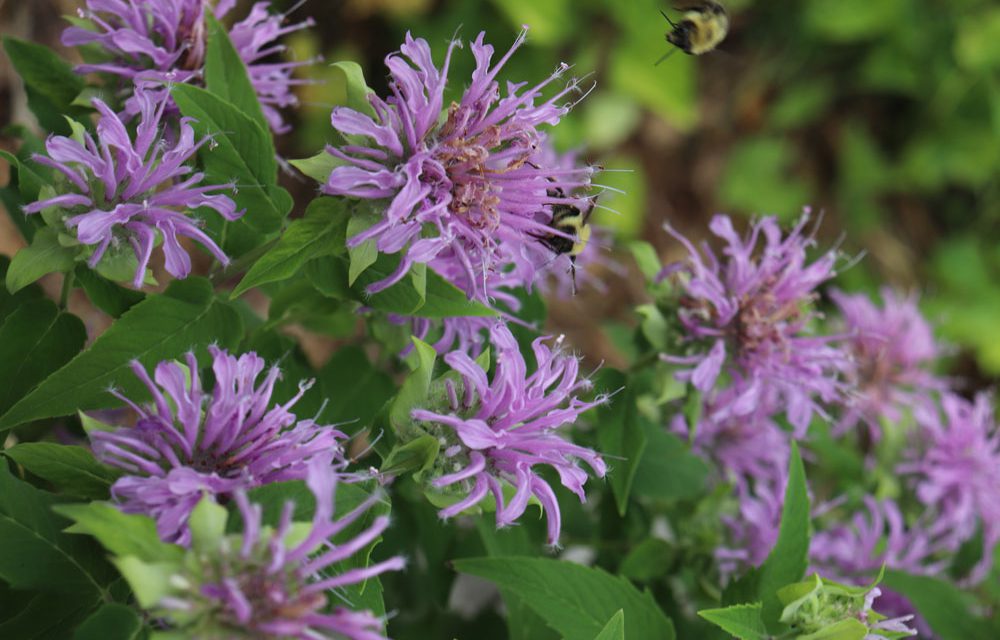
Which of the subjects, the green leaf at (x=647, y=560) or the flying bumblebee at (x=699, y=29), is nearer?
the green leaf at (x=647, y=560)

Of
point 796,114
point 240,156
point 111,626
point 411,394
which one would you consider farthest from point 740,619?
point 796,114

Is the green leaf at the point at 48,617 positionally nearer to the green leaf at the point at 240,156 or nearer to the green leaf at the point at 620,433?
Result: the green leaf at the point at 240,156

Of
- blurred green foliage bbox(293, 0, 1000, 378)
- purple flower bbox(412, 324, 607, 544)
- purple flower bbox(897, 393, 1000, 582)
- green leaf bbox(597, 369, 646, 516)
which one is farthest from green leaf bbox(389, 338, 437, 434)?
blurred green foliage bbox(293, 0, 1000, 378)

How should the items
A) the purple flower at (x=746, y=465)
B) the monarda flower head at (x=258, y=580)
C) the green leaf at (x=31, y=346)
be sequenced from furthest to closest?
the purple flower at (x=746, y=465)
the green leaf at (x=31, y=346)
the monarda flower head at (x=258, y=580)

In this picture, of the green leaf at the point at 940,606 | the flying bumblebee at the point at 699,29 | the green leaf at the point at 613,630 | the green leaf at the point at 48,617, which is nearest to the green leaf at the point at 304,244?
the green leaf at the point at 48,617

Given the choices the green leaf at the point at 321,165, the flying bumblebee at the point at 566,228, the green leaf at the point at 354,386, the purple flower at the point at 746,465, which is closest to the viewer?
the green leaf at the point at 321,165

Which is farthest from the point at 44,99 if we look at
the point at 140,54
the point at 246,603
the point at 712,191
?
the point at 712,191

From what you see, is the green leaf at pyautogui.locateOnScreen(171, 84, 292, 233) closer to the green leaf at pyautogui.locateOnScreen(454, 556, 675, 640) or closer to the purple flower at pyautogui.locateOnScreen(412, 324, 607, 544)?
the purple flower at pyautogui.locateOnScreen(412, 324, 607, 544)
